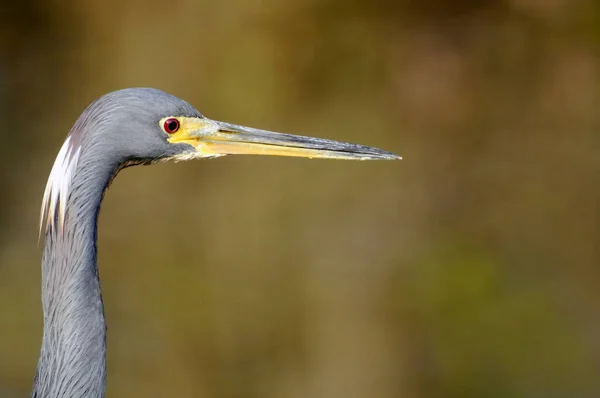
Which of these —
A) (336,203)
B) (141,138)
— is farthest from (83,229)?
(336,203)

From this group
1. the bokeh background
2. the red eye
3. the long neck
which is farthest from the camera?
the bokeh background

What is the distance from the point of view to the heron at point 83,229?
2119 mm

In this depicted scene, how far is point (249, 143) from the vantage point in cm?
247

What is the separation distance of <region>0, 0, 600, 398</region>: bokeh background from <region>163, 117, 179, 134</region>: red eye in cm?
275

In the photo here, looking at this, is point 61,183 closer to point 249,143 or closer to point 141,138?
point 141,138

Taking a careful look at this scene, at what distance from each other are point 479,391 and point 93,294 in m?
3.14

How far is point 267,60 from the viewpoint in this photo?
587 centimetres

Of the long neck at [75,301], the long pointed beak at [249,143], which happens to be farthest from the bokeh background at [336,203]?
the long neck at [75,301]

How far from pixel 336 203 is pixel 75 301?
11.8 ft

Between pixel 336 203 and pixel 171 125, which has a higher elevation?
pixel 171 125

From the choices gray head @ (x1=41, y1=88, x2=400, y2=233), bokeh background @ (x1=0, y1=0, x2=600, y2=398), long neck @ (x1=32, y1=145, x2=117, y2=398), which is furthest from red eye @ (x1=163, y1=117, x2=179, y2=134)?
bokeh background @ (x1=0, y1=0, x2=600, y2=398)

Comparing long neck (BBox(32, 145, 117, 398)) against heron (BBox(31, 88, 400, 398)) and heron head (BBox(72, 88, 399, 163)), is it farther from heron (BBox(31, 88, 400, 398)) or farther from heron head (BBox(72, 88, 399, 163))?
heron head (BBox(72, 88, 399, 163))

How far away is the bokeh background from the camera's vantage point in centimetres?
496

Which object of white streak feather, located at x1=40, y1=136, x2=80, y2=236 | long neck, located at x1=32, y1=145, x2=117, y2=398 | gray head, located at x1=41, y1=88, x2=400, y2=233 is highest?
gray head, located at x1=41, y1=88, x2=400, y2=233
